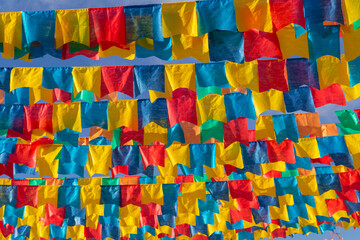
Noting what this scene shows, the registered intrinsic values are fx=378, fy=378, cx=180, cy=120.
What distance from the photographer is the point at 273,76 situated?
5.83 meters

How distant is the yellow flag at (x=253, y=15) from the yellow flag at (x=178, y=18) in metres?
0.58

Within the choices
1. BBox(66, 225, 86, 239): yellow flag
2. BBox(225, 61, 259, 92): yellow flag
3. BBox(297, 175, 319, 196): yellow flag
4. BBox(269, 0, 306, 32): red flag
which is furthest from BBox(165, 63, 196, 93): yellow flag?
BBox(66, 225, 86, 239): yellow flag

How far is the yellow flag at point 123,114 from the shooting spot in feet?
22.4

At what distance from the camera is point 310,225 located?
39.3ft

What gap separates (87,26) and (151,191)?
17.9ft

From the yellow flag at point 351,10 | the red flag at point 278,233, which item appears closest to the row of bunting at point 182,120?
the yellow flag at point 351,10

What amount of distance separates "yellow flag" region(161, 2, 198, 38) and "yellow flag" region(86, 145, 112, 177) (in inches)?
153

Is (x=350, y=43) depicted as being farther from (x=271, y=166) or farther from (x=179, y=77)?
(x=271, y=166)

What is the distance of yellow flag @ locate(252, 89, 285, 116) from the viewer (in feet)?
21.3

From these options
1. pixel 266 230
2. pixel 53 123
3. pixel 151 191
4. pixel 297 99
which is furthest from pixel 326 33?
pixel 266 230

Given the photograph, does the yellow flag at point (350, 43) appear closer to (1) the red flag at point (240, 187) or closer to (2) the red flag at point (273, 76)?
→ (2) the red flag at point (273, 76)

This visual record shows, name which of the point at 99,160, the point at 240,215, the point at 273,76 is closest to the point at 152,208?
the point at 240,215

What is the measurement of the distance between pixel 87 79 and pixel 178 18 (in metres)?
2.02

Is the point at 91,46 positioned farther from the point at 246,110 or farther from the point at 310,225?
the point at 310,225
